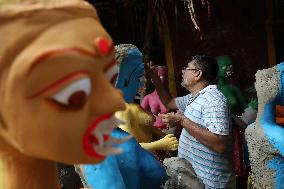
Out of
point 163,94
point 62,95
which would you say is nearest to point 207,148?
point 163,94

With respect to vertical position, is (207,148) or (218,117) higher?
(218,117)

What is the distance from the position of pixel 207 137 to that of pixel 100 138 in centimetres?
156

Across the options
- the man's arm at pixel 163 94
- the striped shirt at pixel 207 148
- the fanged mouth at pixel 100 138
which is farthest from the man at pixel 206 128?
the fanged mouth at pixel 100 138

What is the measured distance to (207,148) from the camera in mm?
2605

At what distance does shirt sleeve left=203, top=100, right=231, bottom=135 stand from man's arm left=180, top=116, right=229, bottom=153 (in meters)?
0.03

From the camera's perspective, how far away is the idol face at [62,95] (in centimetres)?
94

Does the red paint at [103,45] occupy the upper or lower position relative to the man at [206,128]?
upper

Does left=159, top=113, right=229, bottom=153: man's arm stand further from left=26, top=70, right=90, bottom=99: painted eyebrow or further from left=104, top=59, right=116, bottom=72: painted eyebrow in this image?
left=26, top=70, right=90, bottom=99: painted eyebrow

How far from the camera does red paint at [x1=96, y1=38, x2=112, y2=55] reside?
1005 mm

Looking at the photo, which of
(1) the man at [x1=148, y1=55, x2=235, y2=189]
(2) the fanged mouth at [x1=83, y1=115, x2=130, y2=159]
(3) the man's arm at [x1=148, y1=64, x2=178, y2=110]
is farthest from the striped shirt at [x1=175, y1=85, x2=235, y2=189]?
(2) the fanged mouth at [x1=83, y1=115, x2=130, y2=159]

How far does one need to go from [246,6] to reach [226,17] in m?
0.22

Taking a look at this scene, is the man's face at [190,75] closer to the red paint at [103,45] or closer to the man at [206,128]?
the man at [206,128]

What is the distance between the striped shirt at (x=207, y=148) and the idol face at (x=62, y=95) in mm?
1557

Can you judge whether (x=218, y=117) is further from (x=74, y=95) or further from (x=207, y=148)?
(x=74, y=95)
